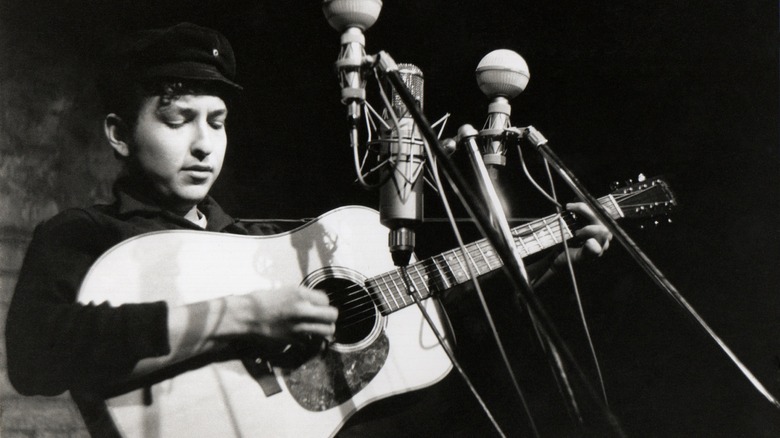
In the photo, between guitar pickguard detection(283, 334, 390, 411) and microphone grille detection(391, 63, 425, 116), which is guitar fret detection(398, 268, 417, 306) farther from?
microphone grille detection(391, 63, 425, 116)

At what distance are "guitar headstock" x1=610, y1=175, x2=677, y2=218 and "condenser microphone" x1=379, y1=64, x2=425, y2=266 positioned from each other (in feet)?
2.66

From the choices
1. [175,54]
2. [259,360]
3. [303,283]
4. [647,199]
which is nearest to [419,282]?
[303,283]

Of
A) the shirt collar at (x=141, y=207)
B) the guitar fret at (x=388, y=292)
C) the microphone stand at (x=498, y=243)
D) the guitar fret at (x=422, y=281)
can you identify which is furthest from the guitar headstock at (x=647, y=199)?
the shirt collar at (x=141, y=207)

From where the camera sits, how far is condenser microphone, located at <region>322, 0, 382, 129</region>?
1.20m

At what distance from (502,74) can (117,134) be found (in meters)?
1.05

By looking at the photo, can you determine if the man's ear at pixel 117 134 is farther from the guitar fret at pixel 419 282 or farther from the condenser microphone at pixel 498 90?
the condenser microphone at pixel 498 90

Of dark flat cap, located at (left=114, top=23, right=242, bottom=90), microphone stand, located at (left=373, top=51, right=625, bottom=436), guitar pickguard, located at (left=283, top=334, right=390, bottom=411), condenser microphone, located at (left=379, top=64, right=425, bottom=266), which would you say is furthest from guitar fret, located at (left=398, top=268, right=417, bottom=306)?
dark flat cap, located at (left=114, top=23, right=242, bottom=90)

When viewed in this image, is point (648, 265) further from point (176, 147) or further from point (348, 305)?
point (176, 147)

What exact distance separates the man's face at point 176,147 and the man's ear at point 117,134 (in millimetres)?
23

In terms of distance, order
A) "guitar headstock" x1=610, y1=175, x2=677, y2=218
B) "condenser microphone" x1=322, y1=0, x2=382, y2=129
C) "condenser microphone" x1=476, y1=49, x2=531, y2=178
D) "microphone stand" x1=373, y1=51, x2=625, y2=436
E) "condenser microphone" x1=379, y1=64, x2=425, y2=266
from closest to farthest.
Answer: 1. "microphone stand" x1=373, y1=51, x2=625, y2=436
2. "condenser microphone" x1=322, y1=0, x2=382, y2=129
3. "condenser microphone" x1=379, y1=64, x2=425, y2=266
4. "condenser microphone" x1=476, y1=49, x2=531, y2=178
5. "guitar headstock" x1=610, y1=175, x2=677, y2=218

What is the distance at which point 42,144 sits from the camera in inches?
64.9

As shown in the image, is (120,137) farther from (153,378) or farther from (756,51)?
(756,51)

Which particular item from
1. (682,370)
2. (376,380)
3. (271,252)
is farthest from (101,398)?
(682,370)

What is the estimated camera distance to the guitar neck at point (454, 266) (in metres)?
1.59
